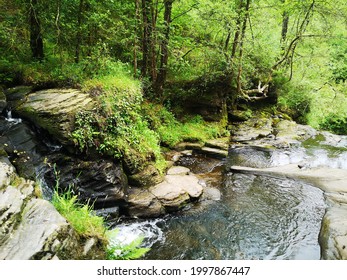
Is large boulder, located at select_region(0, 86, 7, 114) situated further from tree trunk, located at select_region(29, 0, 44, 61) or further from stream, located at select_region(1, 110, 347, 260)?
tree trunk, located at select_region(29, 0, 44, 61)

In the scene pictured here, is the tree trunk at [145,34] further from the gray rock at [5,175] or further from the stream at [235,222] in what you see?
the gray rock at [5,175]

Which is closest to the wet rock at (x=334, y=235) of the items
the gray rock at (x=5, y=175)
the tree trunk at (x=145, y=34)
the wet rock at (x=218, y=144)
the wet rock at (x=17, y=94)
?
the wet rock at (x=218, y=144)

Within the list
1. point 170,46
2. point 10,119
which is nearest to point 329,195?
point 170,46

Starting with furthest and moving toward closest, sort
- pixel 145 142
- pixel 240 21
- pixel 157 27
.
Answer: pixel 240 21, pixel 157 27, pixel 145 142

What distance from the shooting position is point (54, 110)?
6.77 meters

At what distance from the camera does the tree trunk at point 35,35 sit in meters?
8.05

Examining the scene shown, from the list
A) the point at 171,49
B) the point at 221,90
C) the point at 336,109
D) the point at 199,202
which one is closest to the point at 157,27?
the point at 171,49

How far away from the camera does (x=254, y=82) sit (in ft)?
50.8

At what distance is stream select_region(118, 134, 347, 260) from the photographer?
19.3 feet

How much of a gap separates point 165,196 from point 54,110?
3552 millimetres

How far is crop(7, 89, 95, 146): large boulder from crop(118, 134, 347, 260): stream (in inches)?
106

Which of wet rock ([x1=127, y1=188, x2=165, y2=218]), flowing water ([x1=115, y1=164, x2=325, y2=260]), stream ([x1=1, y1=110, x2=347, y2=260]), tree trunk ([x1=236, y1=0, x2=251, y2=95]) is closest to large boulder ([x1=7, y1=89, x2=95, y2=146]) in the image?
stream ([x1=1, y1=110, x2=347, y2=260])
